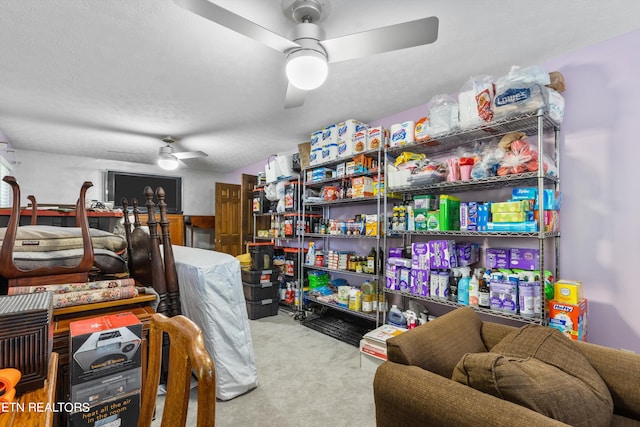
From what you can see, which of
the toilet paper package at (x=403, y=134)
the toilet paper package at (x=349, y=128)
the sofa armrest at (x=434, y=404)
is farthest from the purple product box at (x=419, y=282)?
the toilet paper package at (x=349, y=128)

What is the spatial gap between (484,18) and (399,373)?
2.10 metres

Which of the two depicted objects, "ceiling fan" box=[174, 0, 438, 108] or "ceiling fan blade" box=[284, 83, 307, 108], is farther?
"ceiling fan blade" box=[284, 83, 307, 108]

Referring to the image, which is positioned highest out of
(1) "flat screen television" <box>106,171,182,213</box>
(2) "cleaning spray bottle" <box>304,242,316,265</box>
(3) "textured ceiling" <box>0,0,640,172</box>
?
(3) "textured ceiling" <box>0,0,640,172</box>

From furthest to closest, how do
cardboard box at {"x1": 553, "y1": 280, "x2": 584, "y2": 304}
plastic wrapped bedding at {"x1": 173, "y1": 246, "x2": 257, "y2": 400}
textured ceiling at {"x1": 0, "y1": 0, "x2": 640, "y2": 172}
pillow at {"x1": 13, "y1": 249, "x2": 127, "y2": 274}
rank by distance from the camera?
plastic wrapped bedding at {"x1": 173, "y1": 246, "x2": 257, "y2": 400}, cardboard box at {"x1": 553, "y1": 280, "x2": 584, "y2": 304}, textured ceiling at {"x1": 0, "y1": 0, "x2": 640, "y2": 172}, pillow at {"x1": 13, "y1": 249, "x2": 127, "y2": 274}

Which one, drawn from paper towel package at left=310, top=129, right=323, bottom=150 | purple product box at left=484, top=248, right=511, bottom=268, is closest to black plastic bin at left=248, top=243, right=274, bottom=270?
paper towel package at left=310, top=129, right=323, bottom=150

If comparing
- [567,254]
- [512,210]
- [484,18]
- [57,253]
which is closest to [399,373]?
[512,210]

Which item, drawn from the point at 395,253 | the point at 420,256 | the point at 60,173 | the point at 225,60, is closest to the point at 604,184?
the point at 420,256

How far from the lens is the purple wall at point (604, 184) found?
195cm

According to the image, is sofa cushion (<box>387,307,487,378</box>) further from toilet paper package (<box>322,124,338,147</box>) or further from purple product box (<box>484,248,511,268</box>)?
toilet paper package (<box>322,124,338,147</box>)

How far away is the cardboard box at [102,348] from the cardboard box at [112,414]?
11cm

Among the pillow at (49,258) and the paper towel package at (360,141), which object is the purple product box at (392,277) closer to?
the paper towel package at (360,141)

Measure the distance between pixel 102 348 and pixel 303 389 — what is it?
4.90ft

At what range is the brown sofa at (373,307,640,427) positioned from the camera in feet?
3.00

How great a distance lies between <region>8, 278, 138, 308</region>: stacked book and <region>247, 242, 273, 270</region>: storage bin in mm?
2441
